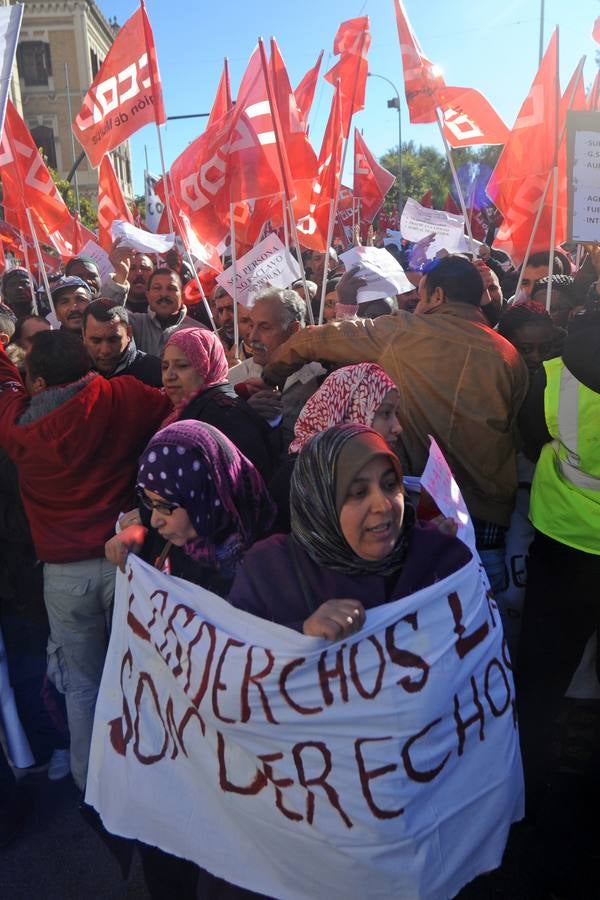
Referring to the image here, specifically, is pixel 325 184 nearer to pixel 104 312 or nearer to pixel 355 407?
pixel 104 312

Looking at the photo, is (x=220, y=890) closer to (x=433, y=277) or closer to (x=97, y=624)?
(x=97, y=624)

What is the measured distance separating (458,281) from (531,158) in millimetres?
2394

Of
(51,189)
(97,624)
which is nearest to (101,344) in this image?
(97,624)

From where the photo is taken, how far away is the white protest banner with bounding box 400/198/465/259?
689 cm

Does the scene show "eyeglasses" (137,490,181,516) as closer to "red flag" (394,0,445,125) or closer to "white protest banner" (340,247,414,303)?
"white protest banner" (340,247,414,303)

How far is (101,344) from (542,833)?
280cm

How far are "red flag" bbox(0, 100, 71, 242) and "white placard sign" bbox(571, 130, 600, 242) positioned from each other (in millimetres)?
4006

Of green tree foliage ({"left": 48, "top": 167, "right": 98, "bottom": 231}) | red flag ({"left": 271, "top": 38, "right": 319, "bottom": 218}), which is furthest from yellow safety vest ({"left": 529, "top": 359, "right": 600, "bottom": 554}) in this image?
green tree foliage ({"left": 48, "top": 167, "right": 98, "bottom": 231})

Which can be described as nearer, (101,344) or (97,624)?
(97,624)

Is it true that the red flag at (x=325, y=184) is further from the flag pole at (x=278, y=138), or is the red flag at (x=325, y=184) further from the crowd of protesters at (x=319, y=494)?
the crowd of protesters at (x=319, y=494)

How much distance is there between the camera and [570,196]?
3.79 meters

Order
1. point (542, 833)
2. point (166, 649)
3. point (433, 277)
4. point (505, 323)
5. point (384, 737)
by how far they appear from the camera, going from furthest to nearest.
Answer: point (505, 323) → point (433, 277) → point (542, 833) → point (166, 649) → point (384, 737)

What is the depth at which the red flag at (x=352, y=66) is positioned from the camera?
5.13 m

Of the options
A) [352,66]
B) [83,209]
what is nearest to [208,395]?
[352,66]
